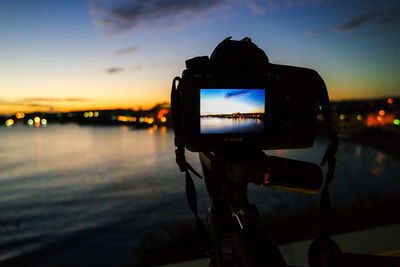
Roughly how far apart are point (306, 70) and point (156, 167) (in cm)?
2221

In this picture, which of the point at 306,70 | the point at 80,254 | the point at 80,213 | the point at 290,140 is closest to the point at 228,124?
the point at 290,140

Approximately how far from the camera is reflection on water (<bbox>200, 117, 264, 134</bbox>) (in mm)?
825

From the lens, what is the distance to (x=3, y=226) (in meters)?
10.0

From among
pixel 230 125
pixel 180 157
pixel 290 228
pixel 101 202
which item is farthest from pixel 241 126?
pixel 101 202

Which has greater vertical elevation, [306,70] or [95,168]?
[306,70]

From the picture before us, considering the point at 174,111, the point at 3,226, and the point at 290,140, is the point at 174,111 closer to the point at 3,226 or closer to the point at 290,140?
the point at 290,140

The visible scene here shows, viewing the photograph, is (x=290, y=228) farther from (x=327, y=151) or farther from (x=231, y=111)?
(x=231, y=111)

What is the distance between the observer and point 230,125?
0.86 meters

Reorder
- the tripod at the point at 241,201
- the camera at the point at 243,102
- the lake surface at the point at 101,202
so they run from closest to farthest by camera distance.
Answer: the tripod at the point at 241,201
the camera at the point at 243,102
the lake surface at the point at 101,202

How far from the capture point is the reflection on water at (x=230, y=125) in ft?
2.71

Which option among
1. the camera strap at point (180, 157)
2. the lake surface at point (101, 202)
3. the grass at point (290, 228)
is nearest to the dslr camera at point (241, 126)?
the camera strap at point (180, 157)

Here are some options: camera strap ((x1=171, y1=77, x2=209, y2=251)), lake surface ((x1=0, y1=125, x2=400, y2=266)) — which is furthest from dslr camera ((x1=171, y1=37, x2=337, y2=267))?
lake surface ((x1=0, y1=125, x2=400, y2=266))

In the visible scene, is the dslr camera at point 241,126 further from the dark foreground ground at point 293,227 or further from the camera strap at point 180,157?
the dark foreground ground at point 293,227

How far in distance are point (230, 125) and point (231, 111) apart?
0.14 feet
